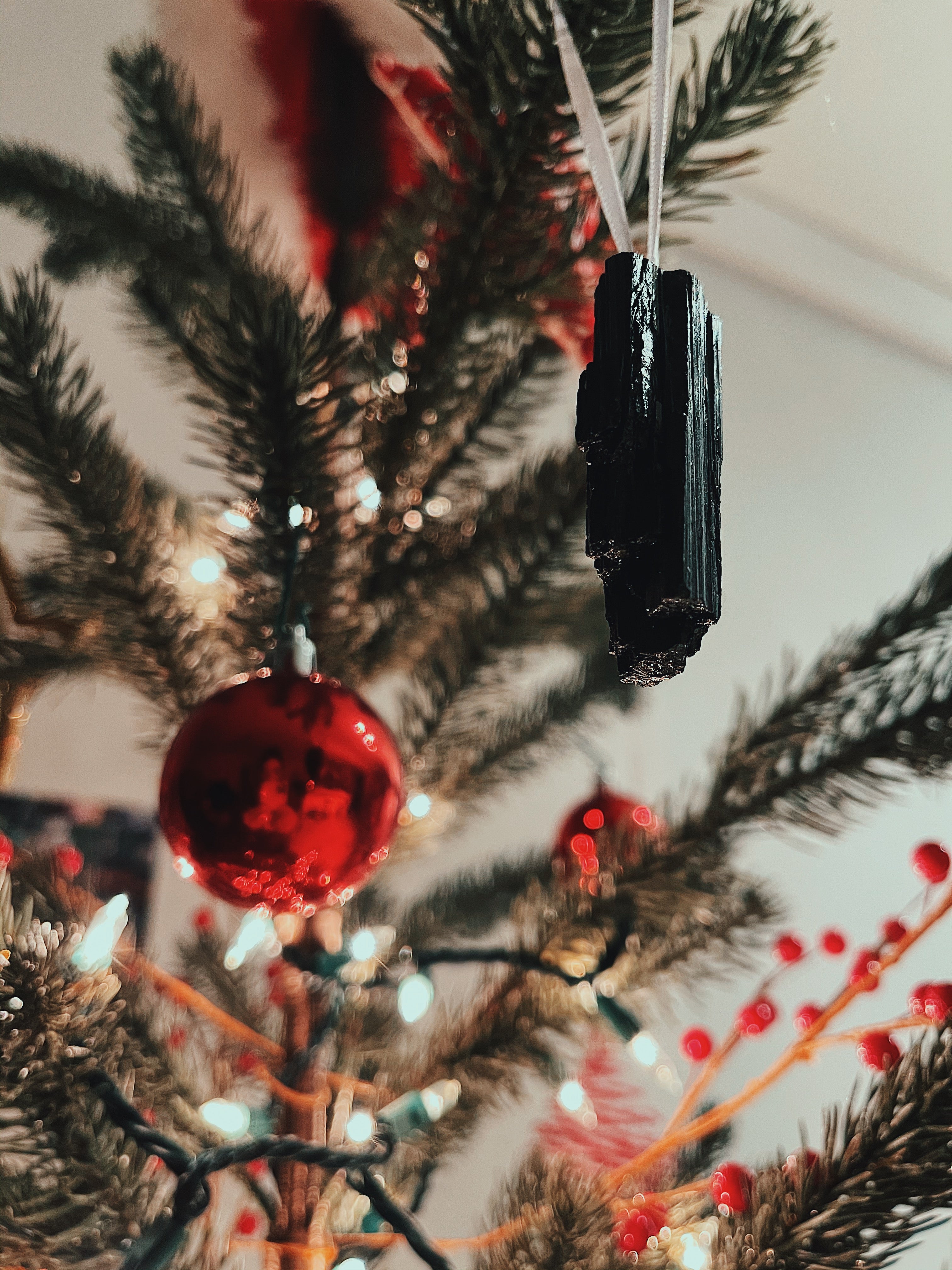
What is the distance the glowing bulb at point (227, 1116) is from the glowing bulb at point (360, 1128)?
2.2 inches

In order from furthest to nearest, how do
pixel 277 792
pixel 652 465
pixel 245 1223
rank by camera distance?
pixel 245 1223
pixel 277 792
pixel 652 465

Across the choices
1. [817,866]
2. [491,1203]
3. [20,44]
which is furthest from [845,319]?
[491,1203]

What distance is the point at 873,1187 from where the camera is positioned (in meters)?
0.24

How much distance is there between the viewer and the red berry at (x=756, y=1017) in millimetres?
397

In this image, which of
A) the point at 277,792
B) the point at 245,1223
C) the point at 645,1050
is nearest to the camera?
the point at 277,792

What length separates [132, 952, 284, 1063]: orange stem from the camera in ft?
1.31

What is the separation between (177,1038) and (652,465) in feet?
1.12

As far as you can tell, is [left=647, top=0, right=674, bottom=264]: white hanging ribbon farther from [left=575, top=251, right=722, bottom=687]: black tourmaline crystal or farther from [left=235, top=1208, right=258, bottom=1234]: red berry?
[left=235, top=1208, right=258, bottom=1234]: red berry

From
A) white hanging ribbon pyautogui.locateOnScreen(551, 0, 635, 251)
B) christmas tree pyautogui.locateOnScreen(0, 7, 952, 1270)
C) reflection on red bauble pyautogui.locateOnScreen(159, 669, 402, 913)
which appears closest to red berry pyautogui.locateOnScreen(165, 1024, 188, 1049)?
christmas tree pyautogui.locateOnScreen(0, 7, 952, 1270)

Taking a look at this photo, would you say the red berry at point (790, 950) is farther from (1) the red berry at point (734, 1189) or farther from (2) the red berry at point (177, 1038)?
(2) the red berry at point (177, 1038)

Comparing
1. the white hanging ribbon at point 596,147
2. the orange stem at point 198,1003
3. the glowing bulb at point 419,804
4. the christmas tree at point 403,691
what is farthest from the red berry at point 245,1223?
→ the white hanging ribbon at point 596,147

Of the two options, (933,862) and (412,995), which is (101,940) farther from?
(933,862)

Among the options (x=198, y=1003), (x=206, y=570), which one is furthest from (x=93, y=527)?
A: (x=198, y=1003)

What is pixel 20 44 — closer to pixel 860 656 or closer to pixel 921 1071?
pixel 860 656
